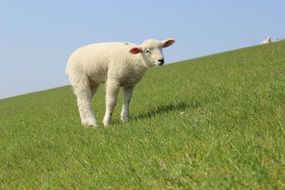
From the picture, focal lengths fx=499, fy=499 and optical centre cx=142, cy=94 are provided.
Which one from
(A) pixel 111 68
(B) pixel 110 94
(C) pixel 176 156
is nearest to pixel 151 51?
(A) pixel 111 68

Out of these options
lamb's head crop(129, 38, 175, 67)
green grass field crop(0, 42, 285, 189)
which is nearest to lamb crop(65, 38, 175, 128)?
lamb's head crop(129, 38, 175, 67)

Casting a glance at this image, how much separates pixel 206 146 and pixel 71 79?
252 inches

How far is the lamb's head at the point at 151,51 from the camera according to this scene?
919 centimetres

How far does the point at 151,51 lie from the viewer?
367 inches

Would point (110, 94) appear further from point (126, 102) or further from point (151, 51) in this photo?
point (151, 51)

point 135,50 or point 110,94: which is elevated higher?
point 135,50

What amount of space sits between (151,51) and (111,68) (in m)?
0.83

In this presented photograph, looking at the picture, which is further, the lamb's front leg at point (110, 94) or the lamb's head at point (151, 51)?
the lamb's front leg at point (110, 94)

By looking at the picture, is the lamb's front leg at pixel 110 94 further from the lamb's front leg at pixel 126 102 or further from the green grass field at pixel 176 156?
the green grass field at pixel 176 156

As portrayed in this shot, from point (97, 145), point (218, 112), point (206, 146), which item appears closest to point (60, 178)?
point (97, 145)

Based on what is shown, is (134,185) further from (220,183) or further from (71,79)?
(71,79)

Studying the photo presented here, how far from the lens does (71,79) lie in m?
10.4

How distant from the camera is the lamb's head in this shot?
9.19 metres

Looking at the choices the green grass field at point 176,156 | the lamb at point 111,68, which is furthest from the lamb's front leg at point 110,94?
the green grass field at point 176,156
